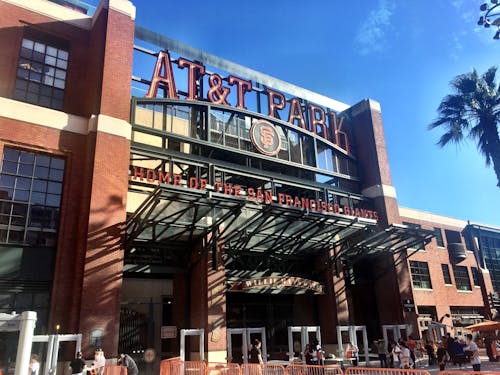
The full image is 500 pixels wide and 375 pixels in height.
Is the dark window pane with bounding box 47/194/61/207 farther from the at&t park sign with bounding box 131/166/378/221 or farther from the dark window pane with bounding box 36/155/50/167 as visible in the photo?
the at&t park sign with bounding box 131/166/378/221

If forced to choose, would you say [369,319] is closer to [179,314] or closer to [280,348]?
[280,348]

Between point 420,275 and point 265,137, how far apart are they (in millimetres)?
18390

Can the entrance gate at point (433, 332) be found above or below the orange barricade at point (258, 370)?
above

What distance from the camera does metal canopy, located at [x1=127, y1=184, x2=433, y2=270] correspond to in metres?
19.6

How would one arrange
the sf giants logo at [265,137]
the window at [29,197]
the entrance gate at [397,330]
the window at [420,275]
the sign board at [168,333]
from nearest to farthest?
the window at [29,197] < the sign board at [168,333] < the entrance gate at [397,330] < the sf giants logo at [265,137] < the window at [420,275]

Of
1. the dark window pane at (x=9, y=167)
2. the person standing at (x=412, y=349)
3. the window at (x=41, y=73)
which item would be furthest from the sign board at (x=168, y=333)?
the window at (x=41, y=73)

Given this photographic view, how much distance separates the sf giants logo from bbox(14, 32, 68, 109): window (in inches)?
449

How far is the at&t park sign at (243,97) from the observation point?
25.8m

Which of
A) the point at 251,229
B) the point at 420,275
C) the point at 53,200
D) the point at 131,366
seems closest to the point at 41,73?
the point at 53,200

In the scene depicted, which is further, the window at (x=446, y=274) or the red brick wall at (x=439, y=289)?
the window at (x=446, y=274)

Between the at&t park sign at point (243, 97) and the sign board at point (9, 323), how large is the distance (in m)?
16.3

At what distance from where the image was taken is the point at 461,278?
130 ft

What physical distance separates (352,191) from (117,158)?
59.4 ft

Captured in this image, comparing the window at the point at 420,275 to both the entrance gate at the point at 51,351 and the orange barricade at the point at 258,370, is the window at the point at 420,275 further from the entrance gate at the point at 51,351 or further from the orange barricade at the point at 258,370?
the entrance gate at the point at 51,351
